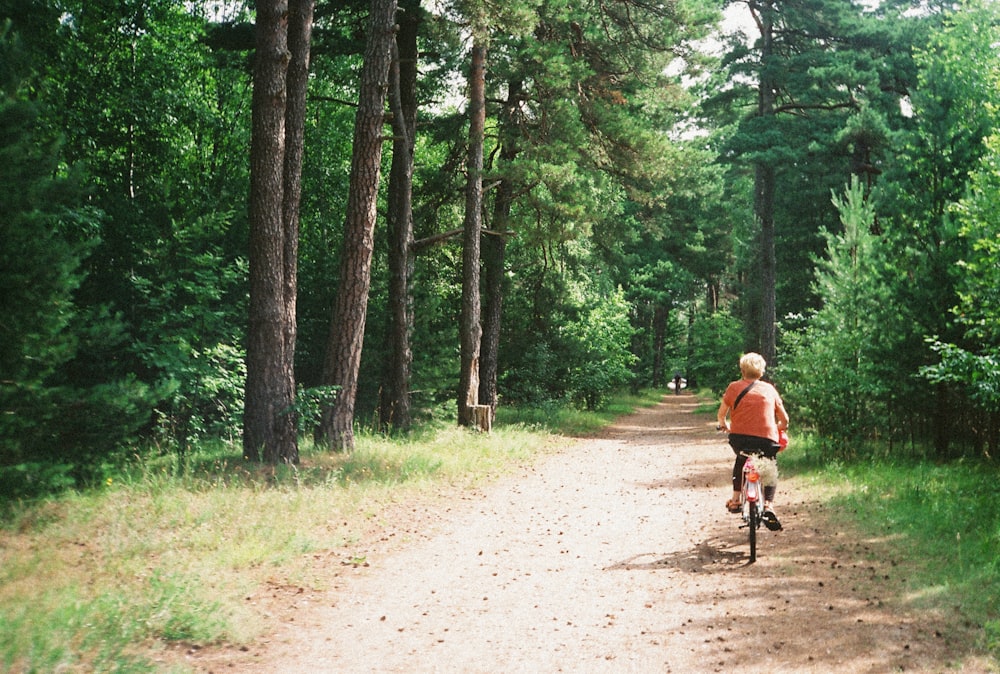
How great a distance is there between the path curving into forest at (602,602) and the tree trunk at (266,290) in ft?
8.30

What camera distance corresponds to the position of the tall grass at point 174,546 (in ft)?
15.6

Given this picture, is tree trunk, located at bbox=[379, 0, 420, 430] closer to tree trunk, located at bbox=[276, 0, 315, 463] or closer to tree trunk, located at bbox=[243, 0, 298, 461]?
tree trunk, located at bbox=[276, 0, 315, 463]

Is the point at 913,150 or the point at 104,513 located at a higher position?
the point at 913,150

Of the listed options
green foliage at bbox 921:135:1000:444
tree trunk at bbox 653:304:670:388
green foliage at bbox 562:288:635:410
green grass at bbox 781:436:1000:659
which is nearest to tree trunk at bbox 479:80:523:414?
green foliage at bbox 562:288:635:410

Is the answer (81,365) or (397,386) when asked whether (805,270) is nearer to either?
(397,386)

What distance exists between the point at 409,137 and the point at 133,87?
6.23 metres

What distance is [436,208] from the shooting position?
65.9 feet

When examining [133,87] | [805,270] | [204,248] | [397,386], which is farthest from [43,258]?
[805,270]

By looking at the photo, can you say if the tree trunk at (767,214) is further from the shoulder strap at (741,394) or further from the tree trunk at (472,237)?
the shoulder strap at (741,394)

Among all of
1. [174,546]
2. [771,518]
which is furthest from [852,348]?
[174,546]

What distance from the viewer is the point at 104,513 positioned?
25.3 feet

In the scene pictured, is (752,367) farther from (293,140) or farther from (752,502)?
(293,140)

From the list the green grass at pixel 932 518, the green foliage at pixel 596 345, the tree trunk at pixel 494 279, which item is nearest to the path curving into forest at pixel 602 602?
the green grass at pixel 932 518

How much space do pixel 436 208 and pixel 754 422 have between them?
13654mm
